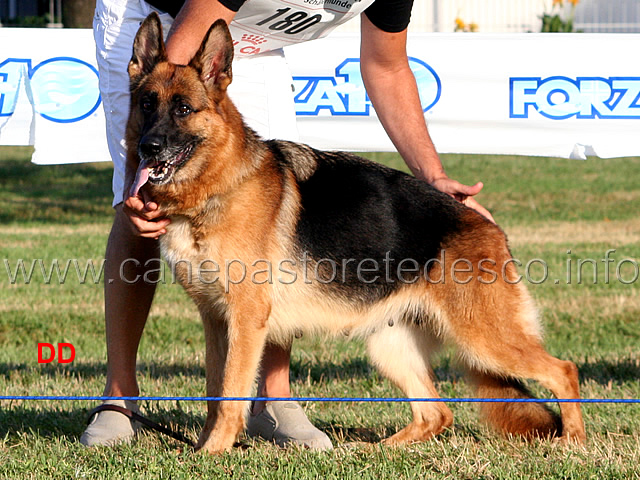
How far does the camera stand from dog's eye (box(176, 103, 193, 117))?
→ 10.6ft

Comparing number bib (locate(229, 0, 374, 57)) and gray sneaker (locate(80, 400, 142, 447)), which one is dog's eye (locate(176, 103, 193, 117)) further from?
gray sneaker (locate(80, 400, 142, 447))

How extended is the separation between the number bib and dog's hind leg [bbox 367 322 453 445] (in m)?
1.38

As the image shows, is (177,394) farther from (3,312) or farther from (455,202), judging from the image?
(3,312)

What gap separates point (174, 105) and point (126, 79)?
46cm

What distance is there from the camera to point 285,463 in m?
3.29

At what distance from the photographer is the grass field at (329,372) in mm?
3254

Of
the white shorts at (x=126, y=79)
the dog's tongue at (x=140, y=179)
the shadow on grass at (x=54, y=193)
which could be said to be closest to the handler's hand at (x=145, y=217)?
the dog's tongue at (x=140, y=179)

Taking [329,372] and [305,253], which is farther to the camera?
[329,372]

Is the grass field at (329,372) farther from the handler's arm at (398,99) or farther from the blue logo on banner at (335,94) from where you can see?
the blue logo on banner at (335,94)

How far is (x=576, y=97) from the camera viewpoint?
6.27 meters

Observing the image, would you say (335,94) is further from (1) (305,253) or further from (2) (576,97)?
(1) (305,253)

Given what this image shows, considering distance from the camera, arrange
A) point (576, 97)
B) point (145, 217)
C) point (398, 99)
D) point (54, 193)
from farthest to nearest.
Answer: point (54, 193) < point (576, 97) < point (398, 99) < point (145, 217)

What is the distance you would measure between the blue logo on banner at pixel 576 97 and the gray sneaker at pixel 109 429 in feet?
13.1

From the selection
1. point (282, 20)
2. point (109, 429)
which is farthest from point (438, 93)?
point (109, 429)
